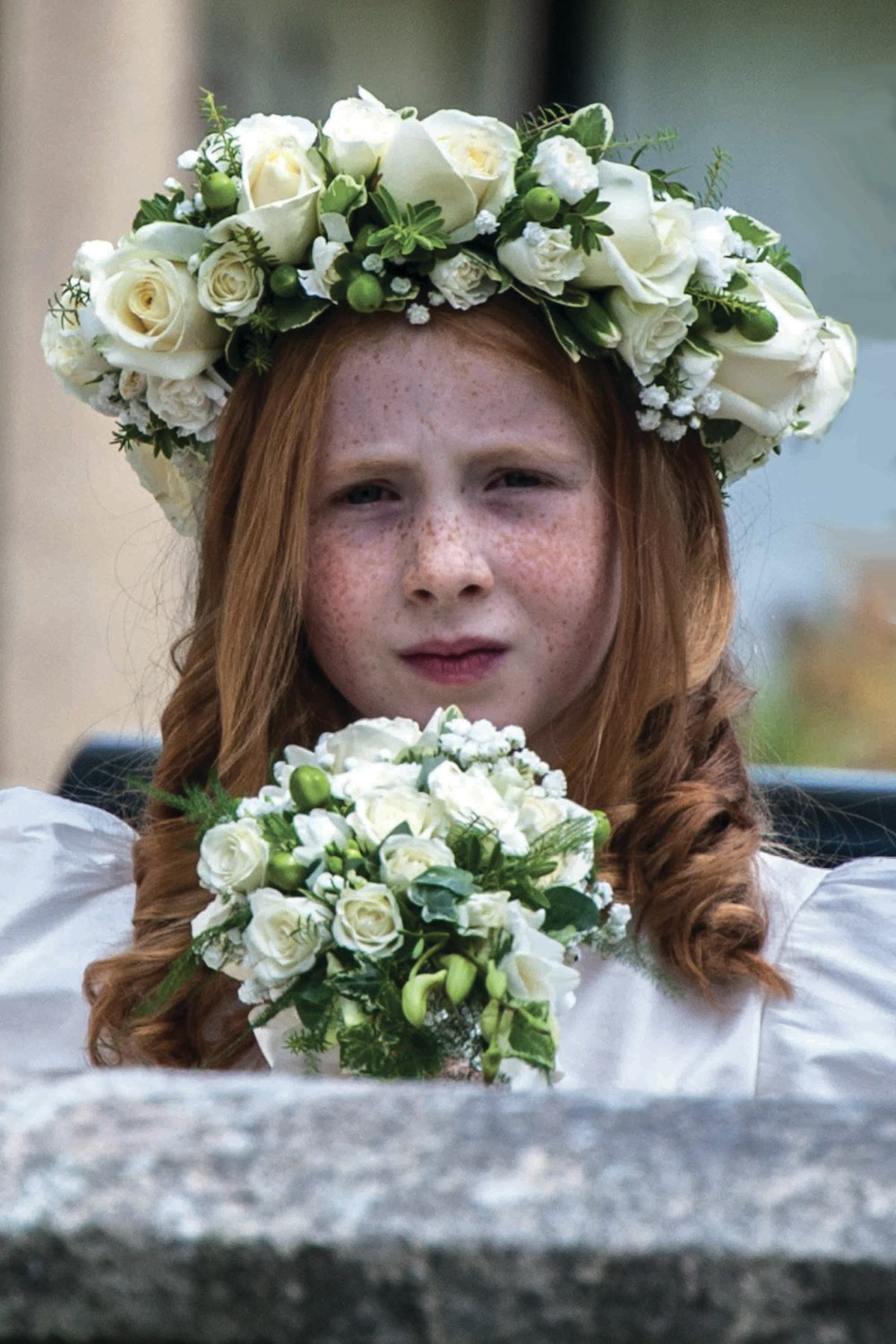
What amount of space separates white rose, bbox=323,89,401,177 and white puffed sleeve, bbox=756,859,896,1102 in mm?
1143

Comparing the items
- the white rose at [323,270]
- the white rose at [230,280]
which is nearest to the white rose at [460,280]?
the white rose at [323,270]

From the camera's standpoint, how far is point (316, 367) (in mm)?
2652

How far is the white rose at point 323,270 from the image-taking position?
2.61 metres

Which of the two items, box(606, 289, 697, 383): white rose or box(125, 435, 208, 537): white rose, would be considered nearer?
box(606, 289, 697, 383): white rose

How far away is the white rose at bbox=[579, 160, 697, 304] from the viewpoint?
2.58 metres

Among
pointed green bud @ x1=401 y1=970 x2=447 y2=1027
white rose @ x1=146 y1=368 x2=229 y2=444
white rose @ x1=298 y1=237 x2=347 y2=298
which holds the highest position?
white rose @ x1=298 y1=237 x2=347 y2=298

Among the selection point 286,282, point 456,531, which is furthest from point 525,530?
point 286,282

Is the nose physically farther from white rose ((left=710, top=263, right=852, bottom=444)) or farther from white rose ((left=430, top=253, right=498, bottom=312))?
white rose ((left=710, top=263, right=852, bottom=444))

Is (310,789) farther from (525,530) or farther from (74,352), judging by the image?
(74,352)

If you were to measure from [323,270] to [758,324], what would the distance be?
1.88 feet

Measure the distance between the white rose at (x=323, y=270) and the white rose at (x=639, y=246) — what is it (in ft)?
1.03

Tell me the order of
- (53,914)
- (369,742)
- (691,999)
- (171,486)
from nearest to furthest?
(369,742) < (691,999) < (53,914) < (171,486)

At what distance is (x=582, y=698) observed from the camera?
2.78 meters

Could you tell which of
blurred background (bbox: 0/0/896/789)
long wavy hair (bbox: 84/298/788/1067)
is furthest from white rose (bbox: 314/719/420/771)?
blurred background (bbox: 0/0/896/789)
